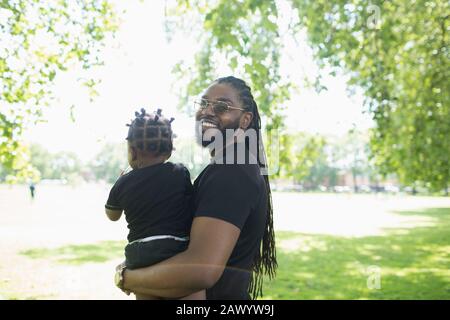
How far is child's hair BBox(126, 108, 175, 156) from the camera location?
2299 millimetres

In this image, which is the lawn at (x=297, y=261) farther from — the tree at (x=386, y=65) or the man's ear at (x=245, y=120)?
the man's ear at (x=245, y=120)

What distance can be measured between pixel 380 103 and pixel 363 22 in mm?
2113

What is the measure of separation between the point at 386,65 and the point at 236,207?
31.0ft

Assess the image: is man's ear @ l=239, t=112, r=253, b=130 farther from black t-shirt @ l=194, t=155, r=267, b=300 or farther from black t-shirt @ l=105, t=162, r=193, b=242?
black t-shirt @ l=105, t=162, r=193, b=242

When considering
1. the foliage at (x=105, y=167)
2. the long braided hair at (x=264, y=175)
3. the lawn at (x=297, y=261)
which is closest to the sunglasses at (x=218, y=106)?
the long braided hair at (x=264, y=175)

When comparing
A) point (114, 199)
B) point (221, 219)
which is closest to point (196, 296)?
point (221, 219)

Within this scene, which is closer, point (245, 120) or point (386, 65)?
point (245, 120)

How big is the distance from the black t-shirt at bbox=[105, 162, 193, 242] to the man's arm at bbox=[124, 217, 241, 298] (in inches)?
7.8

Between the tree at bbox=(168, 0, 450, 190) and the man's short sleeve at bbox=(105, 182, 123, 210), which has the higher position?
the tree at bbox=(168, 0, 450, 190)

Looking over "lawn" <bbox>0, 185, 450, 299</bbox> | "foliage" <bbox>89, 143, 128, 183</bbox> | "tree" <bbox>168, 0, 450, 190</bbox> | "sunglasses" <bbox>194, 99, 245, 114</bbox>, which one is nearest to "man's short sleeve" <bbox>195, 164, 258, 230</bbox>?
"sunglasses" <bbox>194, 99, 245, 114</bbox>

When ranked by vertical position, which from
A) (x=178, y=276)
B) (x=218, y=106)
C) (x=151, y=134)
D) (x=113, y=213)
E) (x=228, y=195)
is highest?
(x=218, y=106)

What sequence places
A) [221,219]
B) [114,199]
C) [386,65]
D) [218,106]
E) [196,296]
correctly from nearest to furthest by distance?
[221,219]
[196,296]
[218,106]
[114,199]
[386,65]

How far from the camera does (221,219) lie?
181cm

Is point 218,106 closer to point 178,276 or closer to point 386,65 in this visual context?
point 178,276
